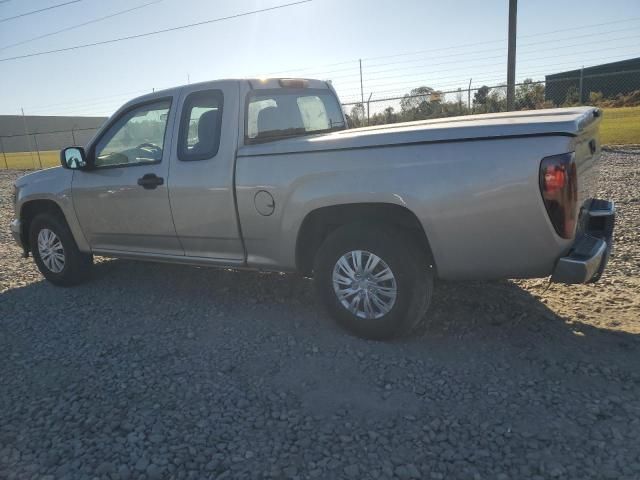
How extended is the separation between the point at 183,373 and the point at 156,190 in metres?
1.76

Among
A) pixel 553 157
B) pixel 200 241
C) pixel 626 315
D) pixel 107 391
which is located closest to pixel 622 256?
pixel 626 315

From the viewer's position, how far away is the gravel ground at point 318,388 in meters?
2.48

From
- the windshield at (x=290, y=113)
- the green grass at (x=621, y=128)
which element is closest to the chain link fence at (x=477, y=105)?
the green grass at (x=621, y=128)

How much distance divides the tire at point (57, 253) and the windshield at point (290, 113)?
251 centimetres

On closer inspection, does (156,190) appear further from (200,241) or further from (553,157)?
(553,157)

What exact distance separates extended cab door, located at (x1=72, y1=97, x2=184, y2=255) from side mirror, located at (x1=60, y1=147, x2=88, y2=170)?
8 cm

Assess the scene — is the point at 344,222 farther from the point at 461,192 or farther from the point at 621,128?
the point at 621,128

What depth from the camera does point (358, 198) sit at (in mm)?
3387

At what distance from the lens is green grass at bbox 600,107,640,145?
15.6 meters

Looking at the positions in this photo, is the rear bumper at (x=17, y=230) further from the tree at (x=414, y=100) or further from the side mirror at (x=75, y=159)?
the tree at (x=414, y=100)

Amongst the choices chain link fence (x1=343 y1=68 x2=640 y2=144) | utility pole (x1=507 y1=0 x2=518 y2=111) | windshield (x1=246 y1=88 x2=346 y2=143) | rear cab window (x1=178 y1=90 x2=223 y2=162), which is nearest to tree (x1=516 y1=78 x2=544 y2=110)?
chain link fence (x1=343 y1=68 x2=640 y2=144)

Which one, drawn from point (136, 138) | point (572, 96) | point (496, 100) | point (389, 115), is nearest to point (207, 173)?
point (136, 138)

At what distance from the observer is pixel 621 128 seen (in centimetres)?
1777

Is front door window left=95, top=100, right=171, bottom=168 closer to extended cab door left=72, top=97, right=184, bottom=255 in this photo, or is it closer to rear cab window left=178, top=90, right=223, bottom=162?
extended cab door left=72, top=97, right=184, bottom=255
